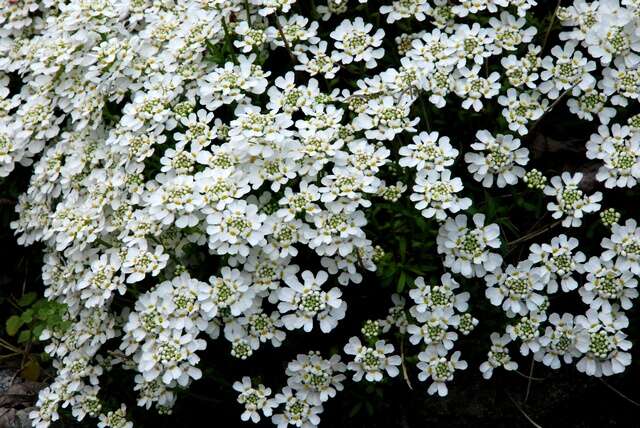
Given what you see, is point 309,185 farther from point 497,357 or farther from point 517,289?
point 497,357

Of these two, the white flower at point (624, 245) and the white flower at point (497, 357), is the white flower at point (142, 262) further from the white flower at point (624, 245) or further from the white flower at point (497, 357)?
the white flower at point (624, 245)

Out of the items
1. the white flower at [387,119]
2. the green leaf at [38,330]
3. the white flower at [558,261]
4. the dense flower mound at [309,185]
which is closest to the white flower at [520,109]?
the dense flower mound at [309,185]

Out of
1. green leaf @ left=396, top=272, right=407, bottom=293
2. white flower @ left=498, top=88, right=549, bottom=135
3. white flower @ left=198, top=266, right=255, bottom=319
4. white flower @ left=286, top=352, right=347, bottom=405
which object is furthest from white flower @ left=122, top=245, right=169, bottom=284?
white flower @ left=498, top=88, right=549, bottom=135

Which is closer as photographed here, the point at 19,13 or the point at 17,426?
the point at 17,426

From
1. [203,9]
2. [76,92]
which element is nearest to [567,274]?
[203,9]

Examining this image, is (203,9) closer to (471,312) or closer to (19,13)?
(19,13)

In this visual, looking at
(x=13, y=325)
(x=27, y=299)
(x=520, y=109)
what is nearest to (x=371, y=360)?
(x=520, y=109)
